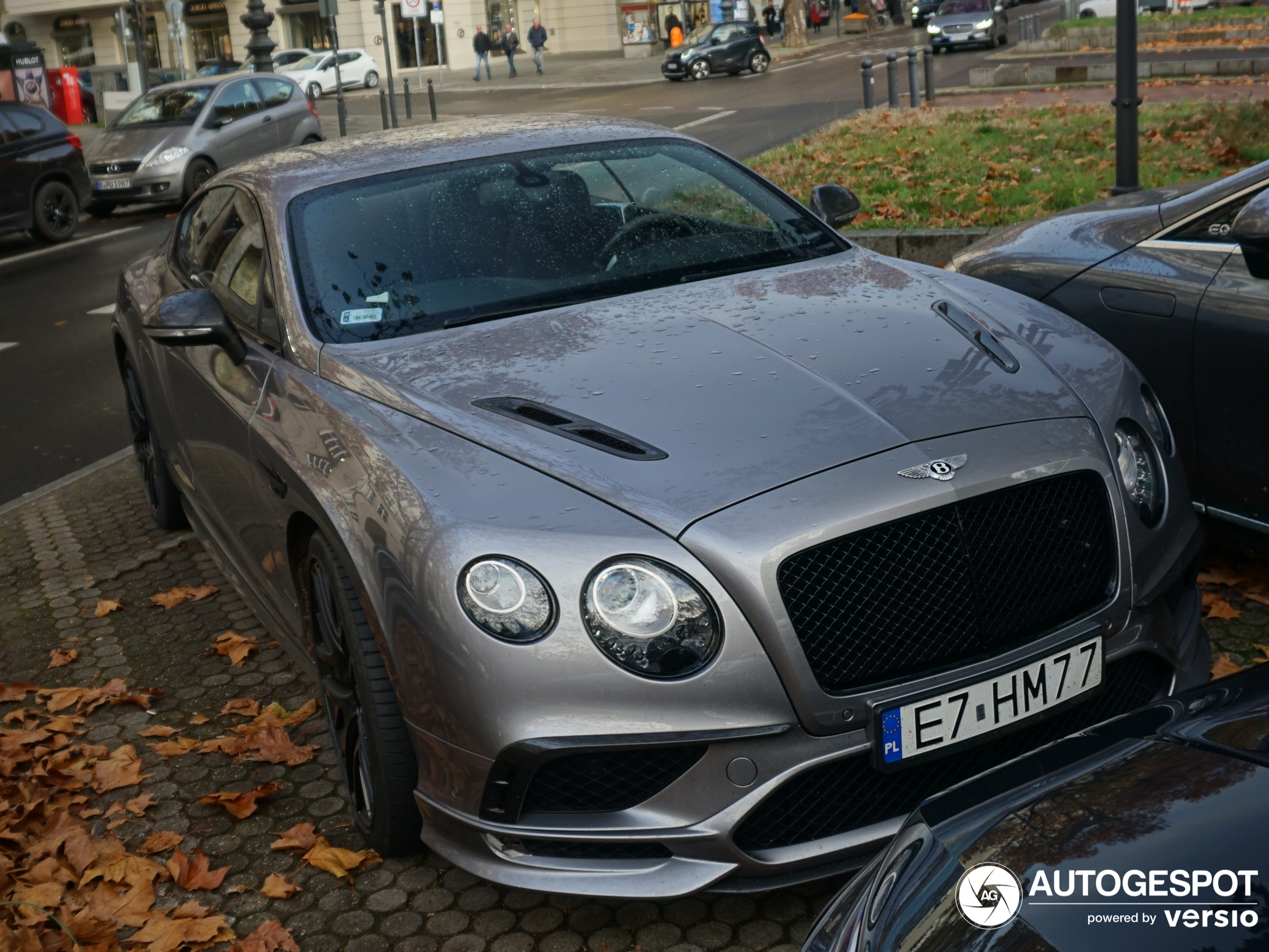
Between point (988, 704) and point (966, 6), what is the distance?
38644 millimetres

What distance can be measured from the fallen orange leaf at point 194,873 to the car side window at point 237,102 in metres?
17.0

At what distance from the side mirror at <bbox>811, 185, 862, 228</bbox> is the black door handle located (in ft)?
6.93

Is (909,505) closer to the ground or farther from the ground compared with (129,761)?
farther from the ground

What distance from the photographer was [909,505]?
2658 millimetres

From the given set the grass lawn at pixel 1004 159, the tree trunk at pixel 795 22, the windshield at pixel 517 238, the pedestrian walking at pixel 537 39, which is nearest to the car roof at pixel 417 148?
the windshield at pixel 517 238

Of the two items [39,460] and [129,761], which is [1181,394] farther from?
[39,460]

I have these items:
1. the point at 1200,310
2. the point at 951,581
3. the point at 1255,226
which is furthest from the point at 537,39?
the point at 951,581

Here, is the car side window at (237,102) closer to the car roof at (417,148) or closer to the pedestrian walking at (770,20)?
the car roof at (417,148)

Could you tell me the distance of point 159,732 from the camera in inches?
161

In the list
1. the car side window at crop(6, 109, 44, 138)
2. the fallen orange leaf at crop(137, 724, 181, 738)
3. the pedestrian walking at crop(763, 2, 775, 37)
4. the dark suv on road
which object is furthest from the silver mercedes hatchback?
the pedestrian walking at crop(763, 2, 775, 37)

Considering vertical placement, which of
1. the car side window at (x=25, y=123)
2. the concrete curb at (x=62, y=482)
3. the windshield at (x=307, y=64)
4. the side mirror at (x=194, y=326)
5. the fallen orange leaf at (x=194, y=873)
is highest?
the windshield at (x=307, y=64)

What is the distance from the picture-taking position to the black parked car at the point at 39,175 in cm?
1580

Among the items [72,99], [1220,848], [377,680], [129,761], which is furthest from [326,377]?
[72,99]

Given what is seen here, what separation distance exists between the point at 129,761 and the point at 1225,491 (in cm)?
335
